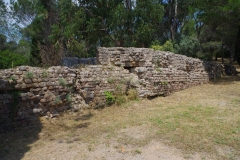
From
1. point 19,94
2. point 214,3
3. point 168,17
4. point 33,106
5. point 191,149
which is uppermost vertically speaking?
point 168,17

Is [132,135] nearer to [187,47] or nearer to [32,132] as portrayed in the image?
[32,132]

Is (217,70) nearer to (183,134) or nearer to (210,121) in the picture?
(210,121)

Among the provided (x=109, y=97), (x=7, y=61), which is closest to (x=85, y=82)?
(x=109, y=97)

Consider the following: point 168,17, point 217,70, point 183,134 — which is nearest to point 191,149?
point 183,134

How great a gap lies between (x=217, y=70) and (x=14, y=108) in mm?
14480

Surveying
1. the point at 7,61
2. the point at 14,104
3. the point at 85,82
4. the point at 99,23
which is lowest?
the point at 14,104

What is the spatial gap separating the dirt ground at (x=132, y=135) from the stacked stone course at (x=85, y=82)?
0.41 m

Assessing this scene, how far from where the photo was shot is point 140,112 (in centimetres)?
636

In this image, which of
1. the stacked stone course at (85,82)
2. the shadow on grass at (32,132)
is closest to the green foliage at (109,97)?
the stacked stone course at (85,82)

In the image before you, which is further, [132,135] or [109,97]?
[109,97]

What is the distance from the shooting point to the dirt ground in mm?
3574

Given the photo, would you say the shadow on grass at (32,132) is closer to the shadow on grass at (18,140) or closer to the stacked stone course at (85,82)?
the shadow on grass at (18,140)

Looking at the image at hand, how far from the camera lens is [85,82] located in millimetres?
6426

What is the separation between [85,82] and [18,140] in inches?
111
